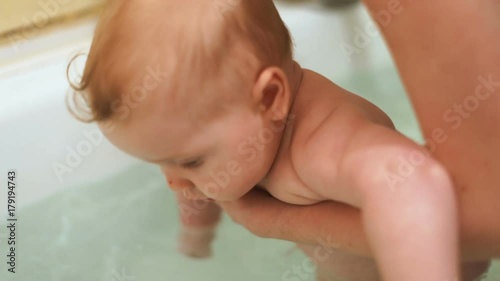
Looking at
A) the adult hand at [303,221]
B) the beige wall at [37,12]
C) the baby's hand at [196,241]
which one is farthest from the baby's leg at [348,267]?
the beige wall at [37,12]

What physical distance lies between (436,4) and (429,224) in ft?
0.59

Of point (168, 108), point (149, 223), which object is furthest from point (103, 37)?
point (149, 223)

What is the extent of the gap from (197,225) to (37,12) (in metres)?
0.54

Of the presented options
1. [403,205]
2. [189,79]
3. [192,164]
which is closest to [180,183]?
[192,164]

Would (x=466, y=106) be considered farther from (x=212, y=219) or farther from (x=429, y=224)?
(x=212, y=219)

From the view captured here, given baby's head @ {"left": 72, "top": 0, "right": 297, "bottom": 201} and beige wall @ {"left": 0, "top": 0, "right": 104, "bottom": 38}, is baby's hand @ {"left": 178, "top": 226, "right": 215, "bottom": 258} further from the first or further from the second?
beige wall @ {"left": 0, "top": 0, "right": 104, "bottom": 38}

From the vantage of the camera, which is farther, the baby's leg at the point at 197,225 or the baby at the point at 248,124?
the baby's leg at the point at 197,225

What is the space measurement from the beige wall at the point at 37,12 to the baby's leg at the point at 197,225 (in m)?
0.45

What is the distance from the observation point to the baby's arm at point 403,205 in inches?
21.0

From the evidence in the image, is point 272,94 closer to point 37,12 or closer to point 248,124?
point 248,124

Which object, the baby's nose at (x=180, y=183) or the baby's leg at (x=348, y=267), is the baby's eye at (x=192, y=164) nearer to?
the baby's nose at (x=180, y=183)

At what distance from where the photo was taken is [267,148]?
668mm

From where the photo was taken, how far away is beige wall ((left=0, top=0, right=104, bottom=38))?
44.5 inches

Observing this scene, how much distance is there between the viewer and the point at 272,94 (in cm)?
63
